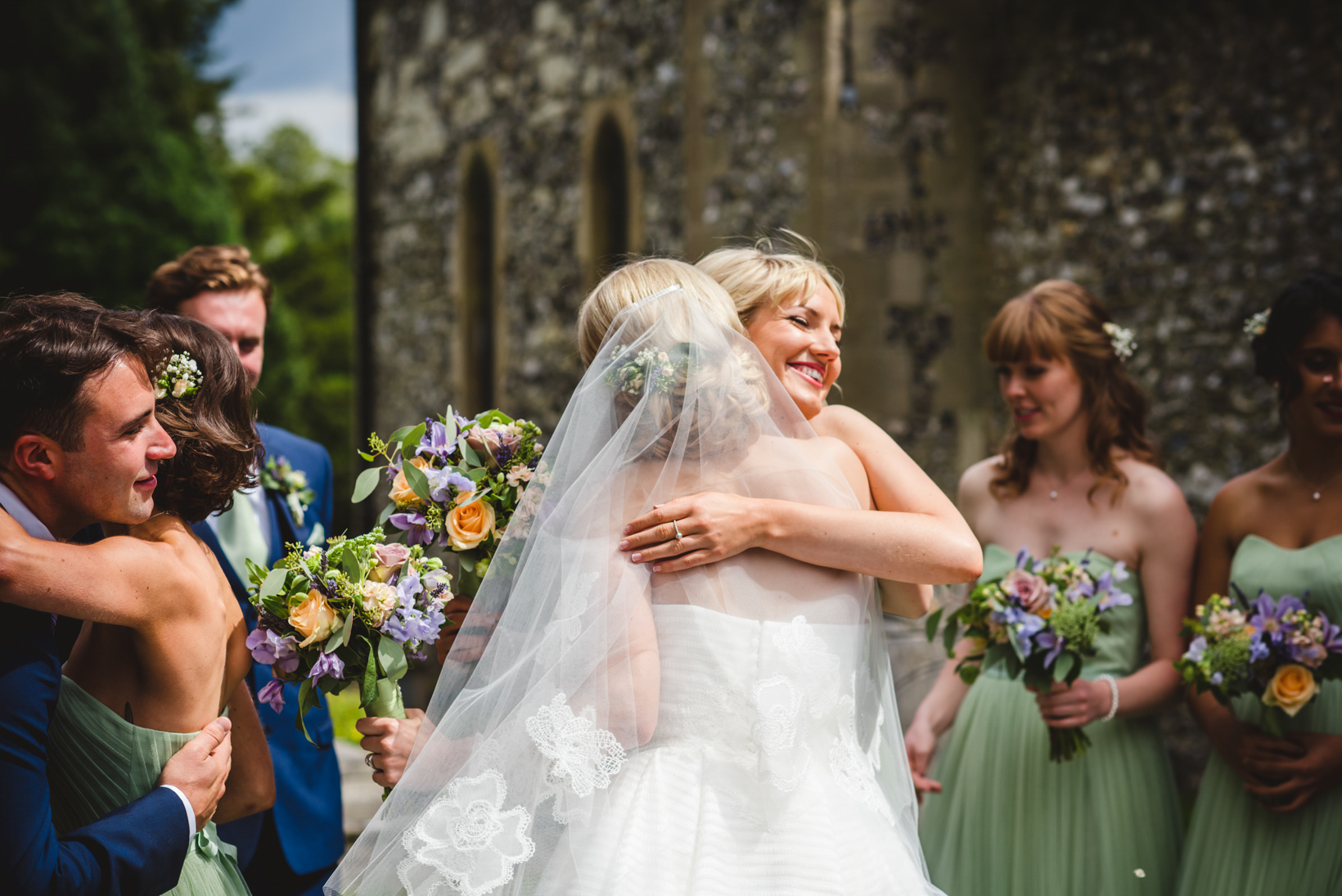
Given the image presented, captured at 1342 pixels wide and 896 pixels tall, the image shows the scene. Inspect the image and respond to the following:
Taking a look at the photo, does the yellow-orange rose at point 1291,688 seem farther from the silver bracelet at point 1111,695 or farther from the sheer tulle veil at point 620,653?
the sheer tulle veil at point 620,653

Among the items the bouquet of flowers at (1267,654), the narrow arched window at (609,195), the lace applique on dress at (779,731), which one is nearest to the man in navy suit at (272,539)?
the lace applique on dress at (779,731)

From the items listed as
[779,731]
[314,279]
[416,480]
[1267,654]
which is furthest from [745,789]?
[314,279]

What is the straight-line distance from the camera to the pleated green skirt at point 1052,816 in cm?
324

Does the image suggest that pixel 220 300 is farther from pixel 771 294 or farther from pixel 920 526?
pixel 920 526

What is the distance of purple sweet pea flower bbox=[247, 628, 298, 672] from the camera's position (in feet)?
7.35

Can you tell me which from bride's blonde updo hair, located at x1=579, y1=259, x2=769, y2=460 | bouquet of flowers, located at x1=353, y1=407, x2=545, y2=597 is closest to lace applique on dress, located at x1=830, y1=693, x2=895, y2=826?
bride's blonde updo hair, located at x1=579, y1=259, x2=769, y2=460

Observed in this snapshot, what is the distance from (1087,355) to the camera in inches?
143

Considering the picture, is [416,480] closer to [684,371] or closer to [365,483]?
[365,483]

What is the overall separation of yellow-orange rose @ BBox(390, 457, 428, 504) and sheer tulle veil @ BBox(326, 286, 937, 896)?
12.0 inches

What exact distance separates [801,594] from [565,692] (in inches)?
22.5

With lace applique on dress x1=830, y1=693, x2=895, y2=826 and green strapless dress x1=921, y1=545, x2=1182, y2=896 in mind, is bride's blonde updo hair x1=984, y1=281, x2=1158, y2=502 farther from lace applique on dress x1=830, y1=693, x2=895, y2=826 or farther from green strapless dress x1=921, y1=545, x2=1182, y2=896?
lace applique on dress x1=830, y1=693, x2=895, y2=826

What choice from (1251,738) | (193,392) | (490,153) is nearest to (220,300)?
(193,392)

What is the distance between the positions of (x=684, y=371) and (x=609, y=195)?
7124 millimetres

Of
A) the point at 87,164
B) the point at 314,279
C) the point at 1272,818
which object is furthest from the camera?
the point at 314,279
